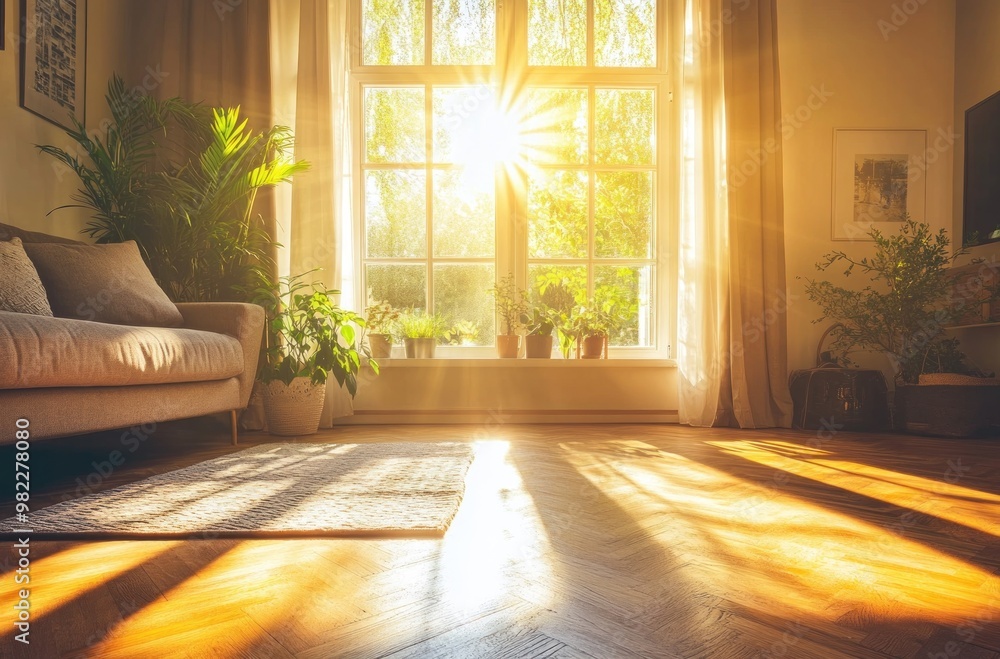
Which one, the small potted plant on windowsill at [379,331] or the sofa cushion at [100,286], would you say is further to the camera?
the small potted plant on windowsill at [379,331]

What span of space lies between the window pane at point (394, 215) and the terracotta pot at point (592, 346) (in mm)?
1090

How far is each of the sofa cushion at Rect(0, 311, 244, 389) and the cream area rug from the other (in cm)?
32

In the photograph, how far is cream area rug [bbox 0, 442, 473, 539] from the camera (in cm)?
132

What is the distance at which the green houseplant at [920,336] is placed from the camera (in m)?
3.02

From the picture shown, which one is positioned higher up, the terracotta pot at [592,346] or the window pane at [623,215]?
the window pane at [623,215]

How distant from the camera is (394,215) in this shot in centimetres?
380

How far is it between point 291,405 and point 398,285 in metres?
1.05

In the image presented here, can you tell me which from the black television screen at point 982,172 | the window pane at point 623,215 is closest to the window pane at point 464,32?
the window pane at point 623,215

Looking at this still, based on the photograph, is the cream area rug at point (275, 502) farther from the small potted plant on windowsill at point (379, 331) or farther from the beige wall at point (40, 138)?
the beige wall at point (40, 138)

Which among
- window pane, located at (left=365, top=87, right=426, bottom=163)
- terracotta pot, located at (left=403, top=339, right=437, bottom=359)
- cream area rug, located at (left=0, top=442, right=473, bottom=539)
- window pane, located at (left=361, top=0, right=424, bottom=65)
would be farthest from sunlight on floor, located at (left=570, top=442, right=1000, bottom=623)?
window pane, located at (left=361, top=0, right=424, bottom=65)

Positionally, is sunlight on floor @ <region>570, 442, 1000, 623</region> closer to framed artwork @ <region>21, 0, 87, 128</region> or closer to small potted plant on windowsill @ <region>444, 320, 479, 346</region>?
small potted plant on windowsill @ <region>444, 320, 479, 346</region>

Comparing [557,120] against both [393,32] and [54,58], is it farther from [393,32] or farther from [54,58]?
[54,58]

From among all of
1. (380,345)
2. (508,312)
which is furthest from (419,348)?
(508,312)

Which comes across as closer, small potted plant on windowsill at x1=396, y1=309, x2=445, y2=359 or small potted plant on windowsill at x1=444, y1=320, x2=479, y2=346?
small potted plant on windowsill at x1=396, y1=309, x2=445, y2=359
